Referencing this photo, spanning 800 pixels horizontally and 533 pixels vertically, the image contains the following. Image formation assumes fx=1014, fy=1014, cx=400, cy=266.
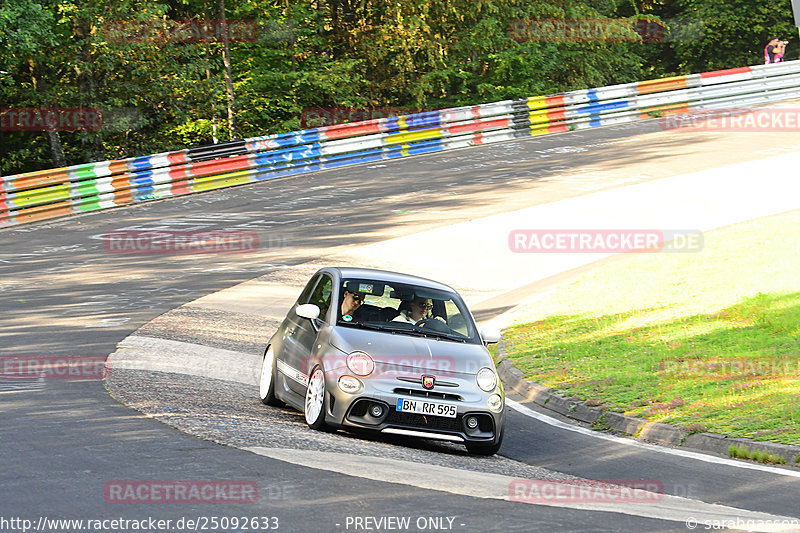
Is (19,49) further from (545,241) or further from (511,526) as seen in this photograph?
(511,526)

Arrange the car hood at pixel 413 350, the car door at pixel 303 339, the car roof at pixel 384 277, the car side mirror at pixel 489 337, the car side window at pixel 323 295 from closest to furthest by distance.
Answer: the car hood at pixel 413 350 → the car door at pixel 303 339 → the car side mirror at pixel 489 337 → the car side window at pixel 323 295 → the car roof at pixel 384 277

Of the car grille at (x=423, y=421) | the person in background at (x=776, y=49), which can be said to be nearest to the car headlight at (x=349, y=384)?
the car grille at (x=423, y=421)

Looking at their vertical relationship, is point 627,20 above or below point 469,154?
above

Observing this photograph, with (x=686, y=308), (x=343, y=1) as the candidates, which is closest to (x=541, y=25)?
(x=343, y=1)

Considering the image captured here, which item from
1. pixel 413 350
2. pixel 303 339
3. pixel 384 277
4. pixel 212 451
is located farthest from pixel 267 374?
pixel 212 451

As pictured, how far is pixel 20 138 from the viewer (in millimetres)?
35062

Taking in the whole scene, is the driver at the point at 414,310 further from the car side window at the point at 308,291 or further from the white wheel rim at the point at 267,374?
the white wheel rim at the point at 267,374

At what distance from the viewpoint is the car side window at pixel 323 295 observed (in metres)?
10.5

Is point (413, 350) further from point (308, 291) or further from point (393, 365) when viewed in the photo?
point (308, 291)

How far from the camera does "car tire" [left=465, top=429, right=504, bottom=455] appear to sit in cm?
933

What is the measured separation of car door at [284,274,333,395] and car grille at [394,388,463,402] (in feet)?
3.83

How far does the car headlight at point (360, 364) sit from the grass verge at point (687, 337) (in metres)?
3.25

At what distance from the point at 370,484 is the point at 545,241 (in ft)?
55.9

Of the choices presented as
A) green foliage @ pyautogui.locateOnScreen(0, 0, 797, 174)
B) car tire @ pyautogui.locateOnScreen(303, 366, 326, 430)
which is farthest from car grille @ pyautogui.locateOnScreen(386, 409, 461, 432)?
green foliage @ pyautogui.locateOnScreen(0, 0, 797, 174)
